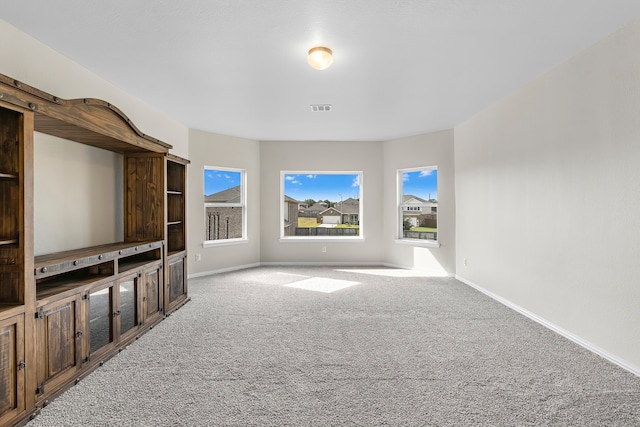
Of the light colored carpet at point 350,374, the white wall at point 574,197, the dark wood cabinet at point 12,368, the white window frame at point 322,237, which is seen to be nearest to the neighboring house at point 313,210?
the white window frame at point 322,237

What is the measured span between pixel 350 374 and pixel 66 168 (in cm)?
309

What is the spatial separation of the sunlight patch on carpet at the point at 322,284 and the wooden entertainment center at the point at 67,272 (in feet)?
6.19

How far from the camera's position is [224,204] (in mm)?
5973

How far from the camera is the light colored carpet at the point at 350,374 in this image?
1.89 meters

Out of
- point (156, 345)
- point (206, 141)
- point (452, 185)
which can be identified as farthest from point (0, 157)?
point (452, 185)

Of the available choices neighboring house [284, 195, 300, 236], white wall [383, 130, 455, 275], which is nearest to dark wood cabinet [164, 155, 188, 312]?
neighboring house [284, 195, 300, 236]

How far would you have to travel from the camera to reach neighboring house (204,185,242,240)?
229 inches

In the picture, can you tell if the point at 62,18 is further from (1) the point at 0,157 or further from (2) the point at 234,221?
(2) the point at 234,221

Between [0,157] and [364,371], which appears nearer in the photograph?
[0,157]

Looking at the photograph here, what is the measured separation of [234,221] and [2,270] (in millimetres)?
4315

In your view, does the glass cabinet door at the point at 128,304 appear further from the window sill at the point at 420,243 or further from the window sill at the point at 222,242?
the window sill at the point at 420,243

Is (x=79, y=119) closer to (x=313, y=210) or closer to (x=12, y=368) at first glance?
(x=12, y=368)

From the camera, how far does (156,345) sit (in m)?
2.85

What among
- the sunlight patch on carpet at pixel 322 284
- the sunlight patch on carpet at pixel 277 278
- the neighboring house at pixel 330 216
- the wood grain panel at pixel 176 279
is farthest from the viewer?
the neighboring house at pixel 330 216
